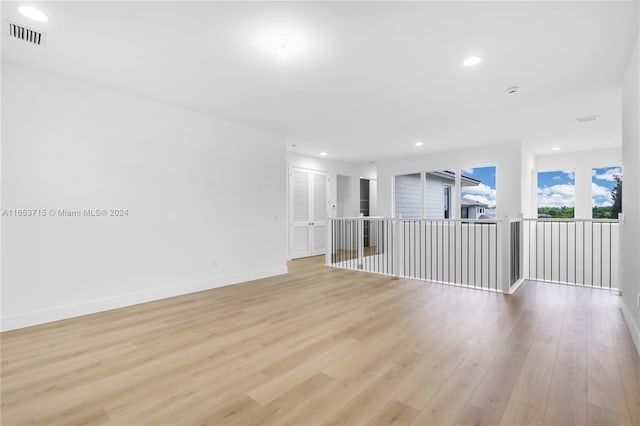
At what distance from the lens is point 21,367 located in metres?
2.29

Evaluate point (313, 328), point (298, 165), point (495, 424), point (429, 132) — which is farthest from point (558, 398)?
point (298, 165)

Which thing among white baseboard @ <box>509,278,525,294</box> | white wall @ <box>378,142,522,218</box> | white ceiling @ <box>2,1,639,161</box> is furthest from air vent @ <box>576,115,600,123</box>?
white baseboard @ <box>509,278,525,294</box>

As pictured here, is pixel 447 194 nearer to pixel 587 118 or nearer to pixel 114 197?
pixel 587 118

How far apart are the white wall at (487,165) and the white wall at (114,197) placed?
14.9ft

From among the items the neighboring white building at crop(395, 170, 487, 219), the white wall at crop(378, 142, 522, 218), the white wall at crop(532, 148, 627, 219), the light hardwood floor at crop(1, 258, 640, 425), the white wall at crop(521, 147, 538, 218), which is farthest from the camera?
the neighboring white building at crop(395, 170, 487, 219)

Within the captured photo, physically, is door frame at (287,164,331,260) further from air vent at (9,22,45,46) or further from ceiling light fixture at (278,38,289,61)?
air vent at (9,22,45,46)

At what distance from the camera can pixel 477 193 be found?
7.29 meters

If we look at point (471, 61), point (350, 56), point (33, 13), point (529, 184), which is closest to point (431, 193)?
point (529, 184)

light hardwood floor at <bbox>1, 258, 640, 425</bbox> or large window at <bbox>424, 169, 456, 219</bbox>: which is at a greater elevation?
large window at <bbox>424, 169, 456, 219</bbox>

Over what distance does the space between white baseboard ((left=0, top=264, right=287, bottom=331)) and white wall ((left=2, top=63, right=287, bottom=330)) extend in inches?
0.5

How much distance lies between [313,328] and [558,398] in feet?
6.35

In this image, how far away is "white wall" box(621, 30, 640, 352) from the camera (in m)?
2.67

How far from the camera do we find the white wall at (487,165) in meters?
6.42

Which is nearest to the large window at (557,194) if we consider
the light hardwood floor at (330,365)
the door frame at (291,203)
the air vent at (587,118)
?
the air vent at (587,118)
